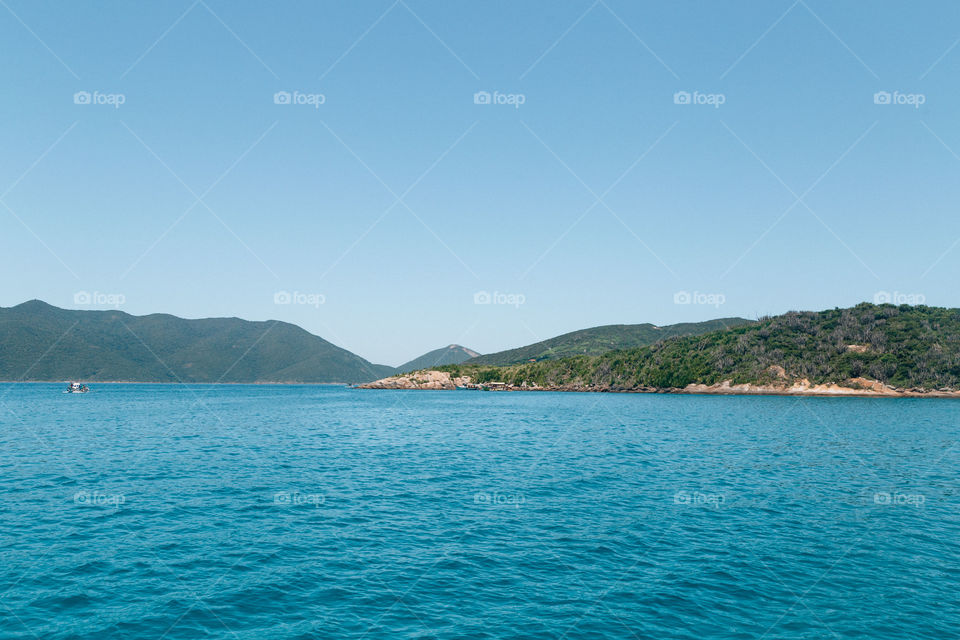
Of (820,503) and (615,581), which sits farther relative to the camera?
(820,503)

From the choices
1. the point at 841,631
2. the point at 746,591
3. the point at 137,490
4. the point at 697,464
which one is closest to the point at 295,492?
the point at 137,490

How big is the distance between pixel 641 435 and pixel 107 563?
205 ft

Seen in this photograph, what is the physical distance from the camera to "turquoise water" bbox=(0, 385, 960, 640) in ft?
57.9

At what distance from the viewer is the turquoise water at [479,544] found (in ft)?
57.9

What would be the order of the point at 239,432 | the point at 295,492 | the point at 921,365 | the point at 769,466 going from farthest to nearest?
the point at 921,365 → the point at 239,432 → the point at 769,466 → the point at 295,492

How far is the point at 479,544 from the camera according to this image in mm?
25172

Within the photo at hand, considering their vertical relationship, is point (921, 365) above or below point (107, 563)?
above

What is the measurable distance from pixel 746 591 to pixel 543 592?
826cm

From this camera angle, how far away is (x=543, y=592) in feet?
64.8

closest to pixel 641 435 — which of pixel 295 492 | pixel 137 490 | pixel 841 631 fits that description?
pixel 295 492

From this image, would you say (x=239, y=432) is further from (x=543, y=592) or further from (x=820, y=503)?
(x=820, y=503)

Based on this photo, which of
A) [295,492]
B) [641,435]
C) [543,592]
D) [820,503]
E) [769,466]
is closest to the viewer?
[543,592]

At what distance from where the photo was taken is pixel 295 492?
36.4m

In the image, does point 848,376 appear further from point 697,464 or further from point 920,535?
point 920,535
